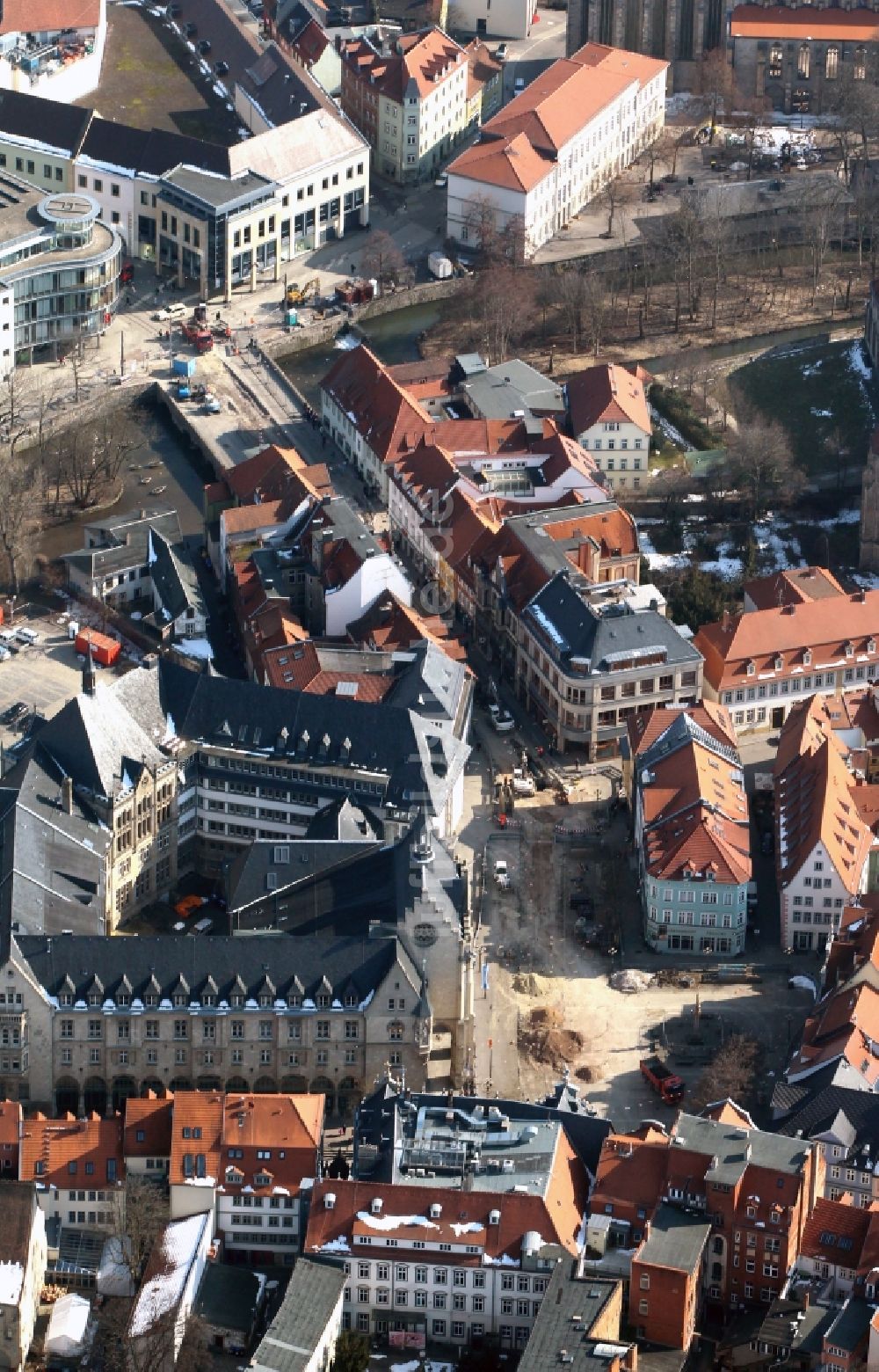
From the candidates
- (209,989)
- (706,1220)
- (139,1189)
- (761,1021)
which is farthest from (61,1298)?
(761,1021)

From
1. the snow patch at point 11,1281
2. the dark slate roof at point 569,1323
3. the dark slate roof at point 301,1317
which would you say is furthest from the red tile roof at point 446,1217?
the snow patch at point 11,1281

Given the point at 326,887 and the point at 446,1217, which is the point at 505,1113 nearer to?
the point at 446,1217

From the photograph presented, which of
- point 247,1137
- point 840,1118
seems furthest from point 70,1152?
point 840,1118

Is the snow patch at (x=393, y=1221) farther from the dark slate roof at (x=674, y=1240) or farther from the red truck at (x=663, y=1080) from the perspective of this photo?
the red truck at (x=663, y=1080)

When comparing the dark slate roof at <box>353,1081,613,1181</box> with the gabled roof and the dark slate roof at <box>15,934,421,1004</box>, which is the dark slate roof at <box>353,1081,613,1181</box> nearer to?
the dark slate roof at <box>15,934,421,1004</box>

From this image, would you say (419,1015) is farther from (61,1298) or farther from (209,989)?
(61,1298)
